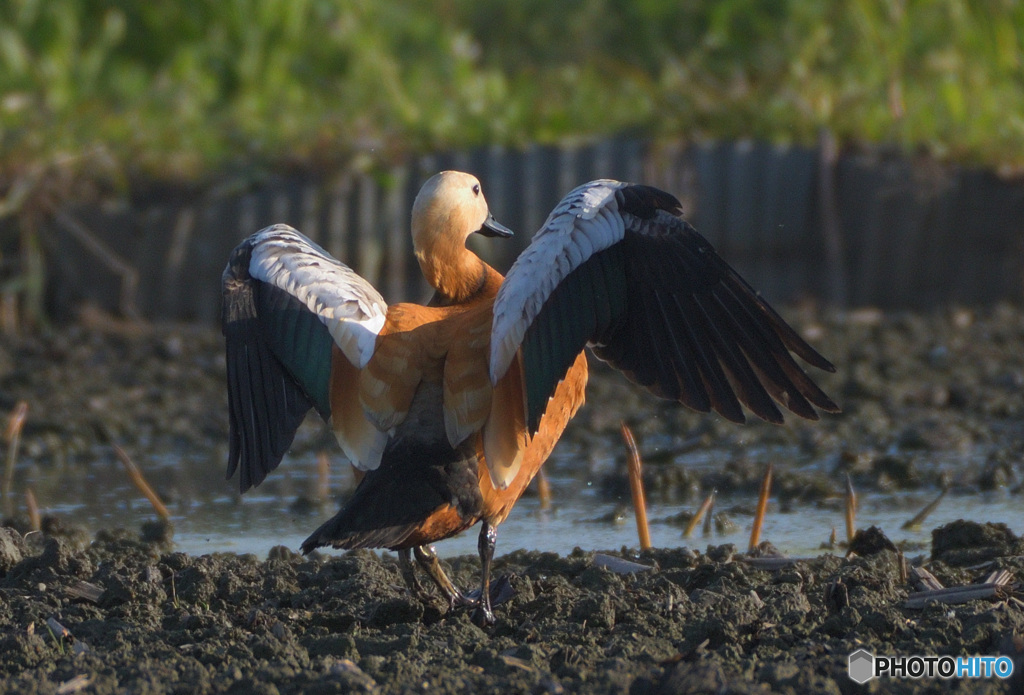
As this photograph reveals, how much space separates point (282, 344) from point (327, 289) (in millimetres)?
214

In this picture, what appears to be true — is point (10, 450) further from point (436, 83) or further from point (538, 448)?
point (436, 83)

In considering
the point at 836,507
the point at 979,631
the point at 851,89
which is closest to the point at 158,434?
the point at 836,507

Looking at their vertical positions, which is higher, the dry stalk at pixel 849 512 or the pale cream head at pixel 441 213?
the pale cream head at pixel 441 213

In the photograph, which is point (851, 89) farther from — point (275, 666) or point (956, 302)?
point (275, 666)

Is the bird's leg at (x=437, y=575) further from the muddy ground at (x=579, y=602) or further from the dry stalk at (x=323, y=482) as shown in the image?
the dry stalk at (x=323, y=482)

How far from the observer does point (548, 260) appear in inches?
162

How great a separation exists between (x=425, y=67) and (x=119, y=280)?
11.0 ft

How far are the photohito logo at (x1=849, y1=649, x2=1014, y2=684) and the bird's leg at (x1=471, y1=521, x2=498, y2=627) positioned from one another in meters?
1.12

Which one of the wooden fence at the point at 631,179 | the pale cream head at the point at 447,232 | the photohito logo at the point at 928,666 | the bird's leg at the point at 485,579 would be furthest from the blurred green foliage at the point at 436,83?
the photohito logo at the point at 928,666

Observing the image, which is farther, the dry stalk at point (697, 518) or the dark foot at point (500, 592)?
the dry stalk at point (697, 518)

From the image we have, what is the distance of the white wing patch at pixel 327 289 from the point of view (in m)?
4.20

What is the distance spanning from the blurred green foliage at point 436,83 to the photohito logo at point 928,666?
5888 mm

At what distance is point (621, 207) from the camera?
4.28 metres

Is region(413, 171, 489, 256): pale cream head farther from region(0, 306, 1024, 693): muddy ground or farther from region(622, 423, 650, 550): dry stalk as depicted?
Answer: region(0, 306, 1024, 693): muddy ground
